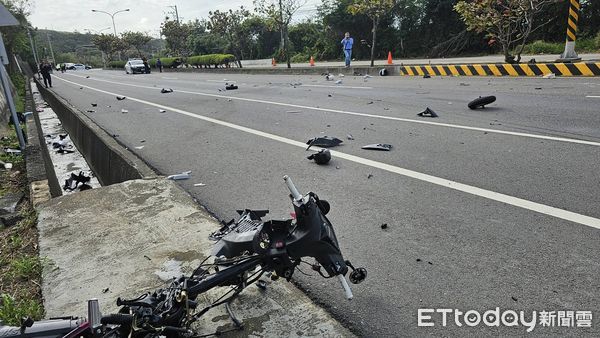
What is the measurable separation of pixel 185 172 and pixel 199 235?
248 centimetres

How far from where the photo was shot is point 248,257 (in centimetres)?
231

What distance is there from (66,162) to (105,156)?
3158 millimetres

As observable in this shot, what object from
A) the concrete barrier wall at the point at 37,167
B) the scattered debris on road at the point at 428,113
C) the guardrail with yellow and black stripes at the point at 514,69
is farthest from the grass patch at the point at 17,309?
the guardrail with yellow and black stripes at the point at 514,69

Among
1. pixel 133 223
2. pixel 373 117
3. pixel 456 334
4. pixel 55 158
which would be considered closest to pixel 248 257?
pixel 456 334

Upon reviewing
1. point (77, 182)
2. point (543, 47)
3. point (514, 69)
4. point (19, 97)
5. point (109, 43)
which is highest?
point (109, 43)

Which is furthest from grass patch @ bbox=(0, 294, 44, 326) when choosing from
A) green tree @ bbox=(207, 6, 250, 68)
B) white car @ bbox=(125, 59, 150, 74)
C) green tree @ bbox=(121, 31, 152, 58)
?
green tree @ bbox=(121, 31, 152, 58)

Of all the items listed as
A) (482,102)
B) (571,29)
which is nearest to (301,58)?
(571,29)

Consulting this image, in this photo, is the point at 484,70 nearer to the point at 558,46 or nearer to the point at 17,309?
the point at 558,46

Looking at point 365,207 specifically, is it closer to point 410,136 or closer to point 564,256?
point 564,256

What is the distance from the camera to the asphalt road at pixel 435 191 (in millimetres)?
2777

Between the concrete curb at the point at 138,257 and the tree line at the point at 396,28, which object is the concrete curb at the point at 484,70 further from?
the concrete curb at the point at 138,257
